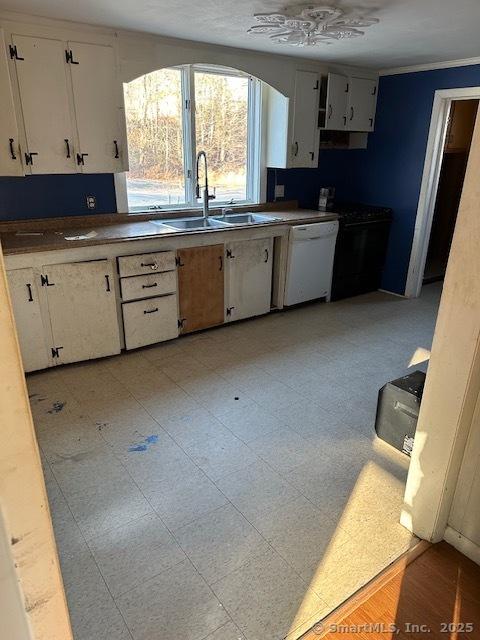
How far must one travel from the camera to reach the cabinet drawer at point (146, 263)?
3.21m

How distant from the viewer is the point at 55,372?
3.15 metres

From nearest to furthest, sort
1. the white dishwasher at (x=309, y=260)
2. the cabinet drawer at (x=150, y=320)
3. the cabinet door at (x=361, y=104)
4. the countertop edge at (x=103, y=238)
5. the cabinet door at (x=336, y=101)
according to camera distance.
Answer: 1. the countertop edge at (x=103, y=238)
2. the cabinet drawer at (x=150, y=320)
3. the white dishwasher at (x=309, y=260)
4. the cabinet door at (x=336, y=101)
5. the cabinet door at (x=361, y=104)

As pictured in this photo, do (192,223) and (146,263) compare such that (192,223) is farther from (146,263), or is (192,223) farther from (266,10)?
(266,10)

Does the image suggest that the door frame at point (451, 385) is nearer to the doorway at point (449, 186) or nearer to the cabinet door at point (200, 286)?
the cabinet door at point (200, 286)

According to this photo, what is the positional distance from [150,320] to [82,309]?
546 mm

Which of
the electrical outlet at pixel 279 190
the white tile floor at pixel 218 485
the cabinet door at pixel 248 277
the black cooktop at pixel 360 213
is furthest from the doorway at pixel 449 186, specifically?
the white tile floor at pixel 218 485

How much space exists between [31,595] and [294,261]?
3.69m

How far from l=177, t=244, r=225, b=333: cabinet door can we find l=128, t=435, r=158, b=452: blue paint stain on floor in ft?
4.45

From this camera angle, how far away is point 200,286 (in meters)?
3.67

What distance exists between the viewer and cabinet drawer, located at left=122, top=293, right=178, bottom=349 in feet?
11.0

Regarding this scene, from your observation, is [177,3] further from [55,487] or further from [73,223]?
[55,487]

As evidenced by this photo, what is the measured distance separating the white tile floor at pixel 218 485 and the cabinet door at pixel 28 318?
0.16 meters

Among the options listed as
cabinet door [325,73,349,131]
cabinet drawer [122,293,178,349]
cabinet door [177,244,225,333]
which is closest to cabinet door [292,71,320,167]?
cabinet door [325,73,349,131]

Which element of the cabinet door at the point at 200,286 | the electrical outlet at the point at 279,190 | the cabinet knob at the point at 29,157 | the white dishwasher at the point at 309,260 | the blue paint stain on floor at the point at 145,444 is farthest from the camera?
the electrical outlet at the point at 279,190
